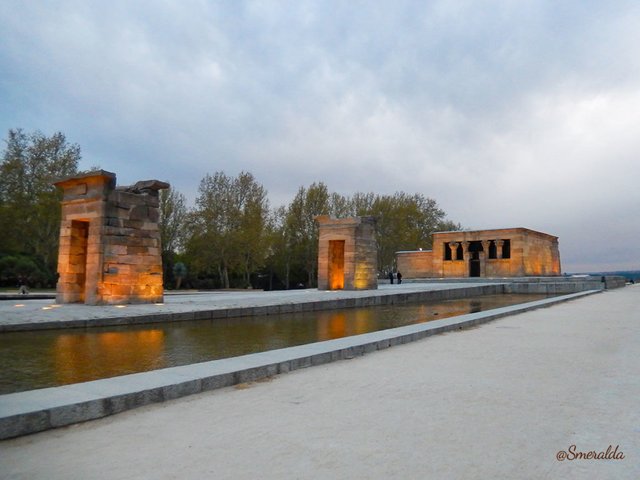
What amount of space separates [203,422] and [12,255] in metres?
33.6

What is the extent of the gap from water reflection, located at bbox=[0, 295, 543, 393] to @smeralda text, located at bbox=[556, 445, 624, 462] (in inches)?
174

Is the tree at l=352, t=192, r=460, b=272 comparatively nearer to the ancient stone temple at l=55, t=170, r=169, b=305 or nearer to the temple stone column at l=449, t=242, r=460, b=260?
the temple stone column at l=449, t=242, r=460, b=260

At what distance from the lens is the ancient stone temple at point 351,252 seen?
885 inches

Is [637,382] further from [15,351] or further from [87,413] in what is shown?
[15,351]

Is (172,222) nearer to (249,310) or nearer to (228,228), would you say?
(228,228)

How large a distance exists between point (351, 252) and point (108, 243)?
41.6 ft

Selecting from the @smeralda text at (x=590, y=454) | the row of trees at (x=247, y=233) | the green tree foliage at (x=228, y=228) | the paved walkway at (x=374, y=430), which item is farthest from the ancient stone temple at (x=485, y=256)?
the @smeralda text at (x=590, y=454)

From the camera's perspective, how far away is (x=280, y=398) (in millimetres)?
4094

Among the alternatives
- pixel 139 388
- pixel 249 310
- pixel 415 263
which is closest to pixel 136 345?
pixel 139 388

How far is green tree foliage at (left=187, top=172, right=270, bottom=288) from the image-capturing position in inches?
1523

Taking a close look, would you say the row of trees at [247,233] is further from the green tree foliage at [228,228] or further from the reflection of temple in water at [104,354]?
the reflection of temple in water at [104,354]

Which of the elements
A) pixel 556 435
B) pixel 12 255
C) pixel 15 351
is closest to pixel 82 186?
pixel 15 351

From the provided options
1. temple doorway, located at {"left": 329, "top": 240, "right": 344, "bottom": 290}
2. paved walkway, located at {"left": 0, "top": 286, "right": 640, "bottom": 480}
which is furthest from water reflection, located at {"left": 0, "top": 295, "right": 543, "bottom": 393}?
temple doorway, located at {"left": 329, "top": 240, "right": 344, "bottom": 290}

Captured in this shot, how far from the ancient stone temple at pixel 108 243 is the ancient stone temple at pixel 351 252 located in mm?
10994
